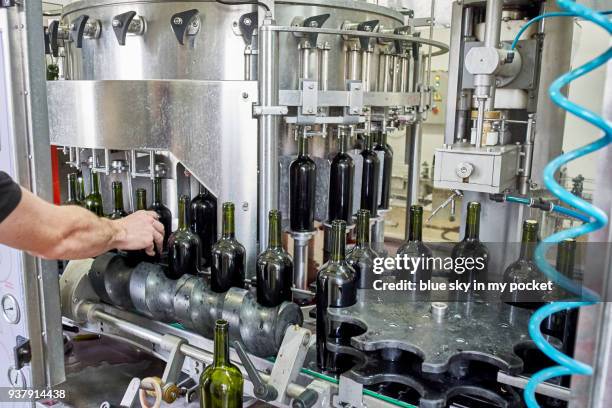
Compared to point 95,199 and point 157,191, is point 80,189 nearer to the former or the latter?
point 95,199

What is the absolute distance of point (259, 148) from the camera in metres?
1.46

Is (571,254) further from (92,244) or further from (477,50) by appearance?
(92,244)

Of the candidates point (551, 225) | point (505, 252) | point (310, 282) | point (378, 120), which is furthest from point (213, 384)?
point (551, 225)

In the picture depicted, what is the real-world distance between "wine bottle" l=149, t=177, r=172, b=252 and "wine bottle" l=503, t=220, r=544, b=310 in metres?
1.04

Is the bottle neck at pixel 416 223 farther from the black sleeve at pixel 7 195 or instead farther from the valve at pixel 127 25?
the valve at pixel 127 25

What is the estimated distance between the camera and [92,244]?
1168mm

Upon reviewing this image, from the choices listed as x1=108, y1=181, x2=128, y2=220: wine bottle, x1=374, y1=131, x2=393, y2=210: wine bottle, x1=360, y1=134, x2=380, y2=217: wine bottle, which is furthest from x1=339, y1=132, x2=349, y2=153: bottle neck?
x1=108, y1=181, x2=128, y2=220: wine bottle

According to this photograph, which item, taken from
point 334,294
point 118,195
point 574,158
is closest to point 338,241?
point 334,294

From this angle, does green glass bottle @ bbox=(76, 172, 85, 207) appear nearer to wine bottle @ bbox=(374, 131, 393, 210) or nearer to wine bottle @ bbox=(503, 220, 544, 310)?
wine bottle @ bbox=(374, 131, 393, 210)

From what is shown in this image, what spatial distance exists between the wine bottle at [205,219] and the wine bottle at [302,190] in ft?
0.91

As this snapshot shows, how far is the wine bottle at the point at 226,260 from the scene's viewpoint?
138 centimetres

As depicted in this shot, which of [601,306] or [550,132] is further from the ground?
[550,132]

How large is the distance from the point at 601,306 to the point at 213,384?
82 cm

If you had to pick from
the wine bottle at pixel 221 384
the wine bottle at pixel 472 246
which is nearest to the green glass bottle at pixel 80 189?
the wine bottle at pixel 221 384
